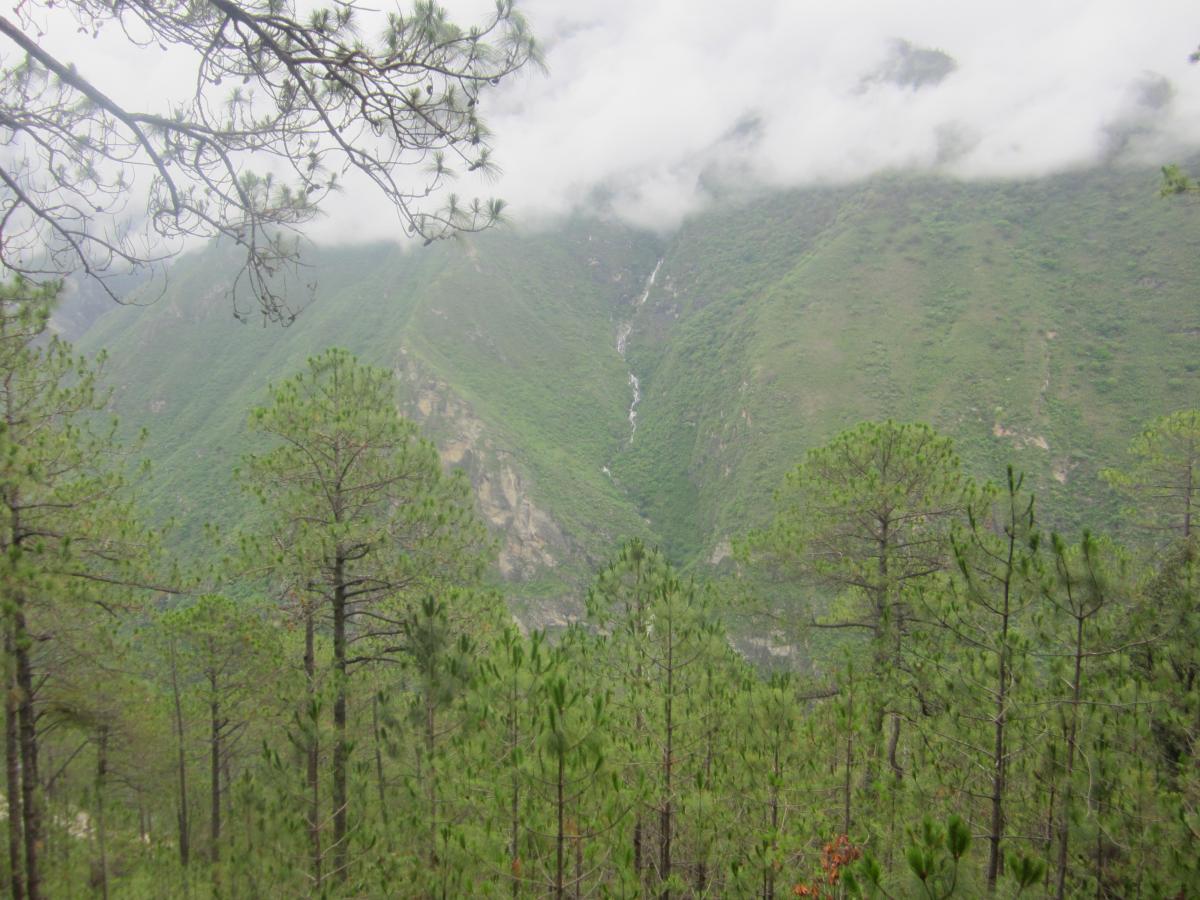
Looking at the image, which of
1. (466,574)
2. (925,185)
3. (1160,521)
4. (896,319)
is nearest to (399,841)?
(466,574)

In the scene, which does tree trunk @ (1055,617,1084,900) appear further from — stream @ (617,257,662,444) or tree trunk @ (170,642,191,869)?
stream @ (617,257,662,444)

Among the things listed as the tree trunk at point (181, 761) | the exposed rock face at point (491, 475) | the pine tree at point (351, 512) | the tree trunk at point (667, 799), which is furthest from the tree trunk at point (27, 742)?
the exposed rock face at point (491, 475)

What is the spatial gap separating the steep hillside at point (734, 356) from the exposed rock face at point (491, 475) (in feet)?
0.70

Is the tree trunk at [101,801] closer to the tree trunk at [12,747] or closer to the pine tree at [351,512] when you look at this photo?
the tree trunk at [12,747]

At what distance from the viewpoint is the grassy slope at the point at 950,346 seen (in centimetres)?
4716

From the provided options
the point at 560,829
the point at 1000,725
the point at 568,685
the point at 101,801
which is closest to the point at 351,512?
the point at 568,685

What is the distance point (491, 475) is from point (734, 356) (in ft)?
107

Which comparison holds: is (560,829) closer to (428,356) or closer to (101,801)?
(101,801)

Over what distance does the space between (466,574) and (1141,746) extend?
27.3 feet

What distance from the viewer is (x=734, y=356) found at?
242 feet

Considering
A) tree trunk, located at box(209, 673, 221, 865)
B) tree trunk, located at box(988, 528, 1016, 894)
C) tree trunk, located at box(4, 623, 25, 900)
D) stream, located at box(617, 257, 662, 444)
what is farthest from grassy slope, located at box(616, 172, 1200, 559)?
tree trunk, located at box(4, 623, 25, 900)

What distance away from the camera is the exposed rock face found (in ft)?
183

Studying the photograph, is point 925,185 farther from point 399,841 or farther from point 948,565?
point 399,841

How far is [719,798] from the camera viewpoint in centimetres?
651
